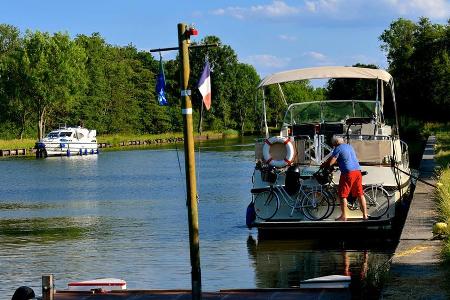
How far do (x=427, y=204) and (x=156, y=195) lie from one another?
18.5m

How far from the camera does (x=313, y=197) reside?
72.5ft

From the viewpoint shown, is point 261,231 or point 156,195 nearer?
point 261,231

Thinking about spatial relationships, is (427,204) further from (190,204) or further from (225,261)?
(190,204)

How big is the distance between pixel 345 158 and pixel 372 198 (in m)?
1.45

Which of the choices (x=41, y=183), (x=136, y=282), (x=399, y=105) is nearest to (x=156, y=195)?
(x=41, y=183)

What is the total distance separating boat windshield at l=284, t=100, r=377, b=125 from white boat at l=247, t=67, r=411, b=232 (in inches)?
53.2

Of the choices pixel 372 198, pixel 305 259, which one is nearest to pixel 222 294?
pixel 305 259

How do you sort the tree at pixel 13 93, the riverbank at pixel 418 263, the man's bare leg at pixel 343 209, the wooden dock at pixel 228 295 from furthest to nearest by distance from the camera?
the tree at pixel 13 93
the man's bare leg at pixel 343 209
the wooden dock at pixel 228 295
the riverbank at pixel 418 263

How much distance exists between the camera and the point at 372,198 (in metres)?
22.1

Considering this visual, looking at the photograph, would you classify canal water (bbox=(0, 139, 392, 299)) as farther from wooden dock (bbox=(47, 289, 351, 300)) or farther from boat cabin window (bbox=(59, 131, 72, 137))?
boat cabin window (bbox=(59, 131, 72, 137))

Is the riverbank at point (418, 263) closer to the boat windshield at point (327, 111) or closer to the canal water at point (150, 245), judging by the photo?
the canal water at point (150, 245)

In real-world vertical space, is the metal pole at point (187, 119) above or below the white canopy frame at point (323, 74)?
below

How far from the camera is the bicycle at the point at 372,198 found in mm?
22031

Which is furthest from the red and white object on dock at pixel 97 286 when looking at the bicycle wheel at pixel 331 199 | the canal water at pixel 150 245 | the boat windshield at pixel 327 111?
the boat windshield at pixel 327 111
